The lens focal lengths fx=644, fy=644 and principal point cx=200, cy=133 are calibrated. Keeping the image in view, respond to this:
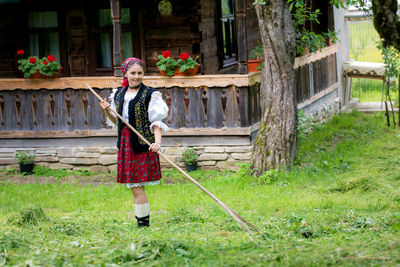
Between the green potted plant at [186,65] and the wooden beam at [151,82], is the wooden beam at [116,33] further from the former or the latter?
the green potted plant at [186,65]

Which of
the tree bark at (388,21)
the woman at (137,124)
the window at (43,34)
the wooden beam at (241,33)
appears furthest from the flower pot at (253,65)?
the tree bark at (388,21)

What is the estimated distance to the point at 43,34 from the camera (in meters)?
13.7

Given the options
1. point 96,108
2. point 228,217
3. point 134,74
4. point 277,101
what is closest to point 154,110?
point 134,74

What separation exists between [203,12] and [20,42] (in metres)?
4.00

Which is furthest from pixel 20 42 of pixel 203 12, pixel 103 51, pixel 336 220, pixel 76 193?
pixel 336 220

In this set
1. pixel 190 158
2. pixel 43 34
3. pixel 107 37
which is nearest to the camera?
pixel 190 158

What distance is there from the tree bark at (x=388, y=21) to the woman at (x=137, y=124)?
2.51m

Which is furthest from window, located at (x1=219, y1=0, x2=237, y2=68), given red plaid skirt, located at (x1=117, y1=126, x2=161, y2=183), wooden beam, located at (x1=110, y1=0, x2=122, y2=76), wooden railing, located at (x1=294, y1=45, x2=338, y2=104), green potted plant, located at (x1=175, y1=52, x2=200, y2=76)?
red plaid skirt, located at (x1=117, y1=126, x2=161, y2=183)

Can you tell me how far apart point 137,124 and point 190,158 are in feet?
14.3

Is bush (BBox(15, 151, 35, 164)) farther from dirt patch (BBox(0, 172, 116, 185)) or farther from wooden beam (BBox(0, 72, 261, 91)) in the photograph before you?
wooden beam (BBox(0, 72, 261, 91))

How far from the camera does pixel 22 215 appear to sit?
785 cm

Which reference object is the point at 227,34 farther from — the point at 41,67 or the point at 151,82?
the point at 41,67

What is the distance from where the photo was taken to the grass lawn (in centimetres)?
538

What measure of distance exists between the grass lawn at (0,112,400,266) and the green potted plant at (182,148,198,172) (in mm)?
266
